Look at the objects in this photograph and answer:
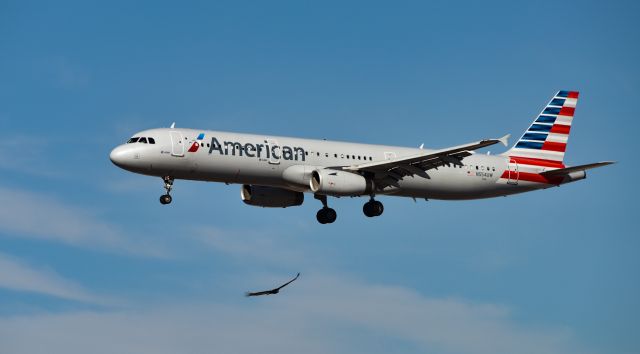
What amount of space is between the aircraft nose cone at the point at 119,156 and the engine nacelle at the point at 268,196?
961cm

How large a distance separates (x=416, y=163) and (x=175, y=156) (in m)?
13.2

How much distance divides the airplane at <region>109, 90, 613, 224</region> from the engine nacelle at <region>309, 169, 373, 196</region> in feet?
0.18

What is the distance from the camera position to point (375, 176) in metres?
62.2

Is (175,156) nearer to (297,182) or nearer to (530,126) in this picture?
(297,182)

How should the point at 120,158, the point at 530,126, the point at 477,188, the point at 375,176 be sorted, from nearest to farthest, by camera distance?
the point at 120,158, the point at 375,176, the point at 477,188, the point at 530,126

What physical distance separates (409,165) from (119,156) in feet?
51.5

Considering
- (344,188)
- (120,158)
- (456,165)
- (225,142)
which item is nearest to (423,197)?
(456,165)

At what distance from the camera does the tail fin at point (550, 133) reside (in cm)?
6962

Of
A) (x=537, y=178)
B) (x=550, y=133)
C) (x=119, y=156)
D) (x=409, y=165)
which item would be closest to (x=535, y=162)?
(x=537, y=178)

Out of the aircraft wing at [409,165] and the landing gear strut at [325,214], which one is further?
the landing gear strut at [325,214]

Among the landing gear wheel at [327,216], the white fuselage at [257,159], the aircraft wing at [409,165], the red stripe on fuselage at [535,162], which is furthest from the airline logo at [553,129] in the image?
the landing gear wheel at [327,216]

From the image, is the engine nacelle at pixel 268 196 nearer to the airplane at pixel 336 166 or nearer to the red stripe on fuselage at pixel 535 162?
the airplane at pixel 336 166

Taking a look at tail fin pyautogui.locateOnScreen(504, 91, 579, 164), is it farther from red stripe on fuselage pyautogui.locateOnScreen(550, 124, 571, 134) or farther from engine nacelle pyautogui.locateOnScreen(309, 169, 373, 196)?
engine nacelle pyautogui.locateOnScreen(309, 169, 373, 196)

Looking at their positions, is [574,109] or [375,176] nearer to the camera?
[375,176]
